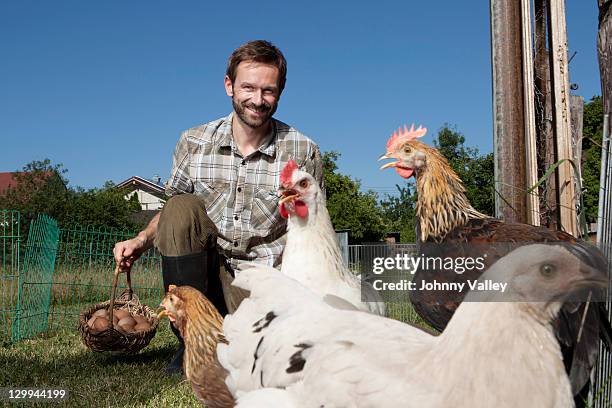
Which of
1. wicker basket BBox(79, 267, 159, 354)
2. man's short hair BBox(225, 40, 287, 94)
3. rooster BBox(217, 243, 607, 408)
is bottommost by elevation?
wicker basket BBox(79, 267, 159, 354)

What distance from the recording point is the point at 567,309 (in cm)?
165

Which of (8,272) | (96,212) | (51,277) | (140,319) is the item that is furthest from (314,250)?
(96,212)

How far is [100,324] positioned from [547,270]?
3508mm

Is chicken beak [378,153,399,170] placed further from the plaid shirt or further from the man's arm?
the man's arm

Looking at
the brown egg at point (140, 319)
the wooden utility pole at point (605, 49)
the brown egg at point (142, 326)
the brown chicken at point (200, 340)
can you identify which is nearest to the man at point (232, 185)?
the brown chicken at point (200, 340)

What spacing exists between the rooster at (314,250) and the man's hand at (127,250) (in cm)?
112

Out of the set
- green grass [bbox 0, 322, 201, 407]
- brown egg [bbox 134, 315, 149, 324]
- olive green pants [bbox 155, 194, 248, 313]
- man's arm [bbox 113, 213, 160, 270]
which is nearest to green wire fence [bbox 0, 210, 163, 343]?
green grass [bbox 0, 322, 201, 407]

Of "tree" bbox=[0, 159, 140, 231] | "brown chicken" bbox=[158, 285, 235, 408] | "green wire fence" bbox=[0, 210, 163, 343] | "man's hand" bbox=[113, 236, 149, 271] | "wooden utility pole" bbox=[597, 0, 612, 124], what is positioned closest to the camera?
"wooden utility pole" bbox=[597, 0, 612, 124]

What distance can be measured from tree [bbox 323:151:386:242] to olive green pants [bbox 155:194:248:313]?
1912cm

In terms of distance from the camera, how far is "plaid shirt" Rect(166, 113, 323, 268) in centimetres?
358

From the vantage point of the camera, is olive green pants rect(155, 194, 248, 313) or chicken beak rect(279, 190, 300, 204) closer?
chicken beak rect(279, 190, 300, 204)

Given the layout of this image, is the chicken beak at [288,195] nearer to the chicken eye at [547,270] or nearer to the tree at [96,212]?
the chicken eye at [547,270]

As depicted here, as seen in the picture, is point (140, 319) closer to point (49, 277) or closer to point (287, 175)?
point (287, 175)

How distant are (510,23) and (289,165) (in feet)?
6.70
